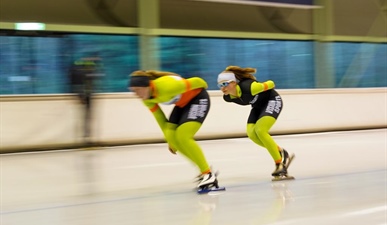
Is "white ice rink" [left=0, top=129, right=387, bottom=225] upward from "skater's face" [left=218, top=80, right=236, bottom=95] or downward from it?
downward

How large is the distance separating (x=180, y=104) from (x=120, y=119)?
607cm

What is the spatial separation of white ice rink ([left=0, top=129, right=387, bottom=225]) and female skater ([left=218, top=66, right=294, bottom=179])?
1.17 feet

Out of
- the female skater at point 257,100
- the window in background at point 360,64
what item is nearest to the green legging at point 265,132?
the female skater at point 257,100

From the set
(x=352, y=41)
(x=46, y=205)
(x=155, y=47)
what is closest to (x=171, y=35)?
(x=155, y=47)

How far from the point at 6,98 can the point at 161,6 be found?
5.21m

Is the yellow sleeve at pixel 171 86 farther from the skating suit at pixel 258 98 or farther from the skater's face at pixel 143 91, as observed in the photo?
the skating suit at pixel 258 98

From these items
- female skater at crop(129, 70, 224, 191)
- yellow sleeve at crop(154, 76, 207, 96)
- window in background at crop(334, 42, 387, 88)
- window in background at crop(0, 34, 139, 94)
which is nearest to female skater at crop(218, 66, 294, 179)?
female skater at crop(129, 70, 224, 191)

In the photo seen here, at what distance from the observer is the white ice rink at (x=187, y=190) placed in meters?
3.80

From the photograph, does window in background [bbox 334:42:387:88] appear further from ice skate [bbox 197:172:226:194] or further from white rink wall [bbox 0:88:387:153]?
ice skate [bbox 197:172:226:194]

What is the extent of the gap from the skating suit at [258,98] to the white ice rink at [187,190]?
0.76 metres

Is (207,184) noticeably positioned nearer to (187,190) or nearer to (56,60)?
(187,190)

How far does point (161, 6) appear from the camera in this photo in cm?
1347

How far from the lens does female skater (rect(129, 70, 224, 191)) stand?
452 centimetres

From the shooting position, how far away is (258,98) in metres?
5.71
